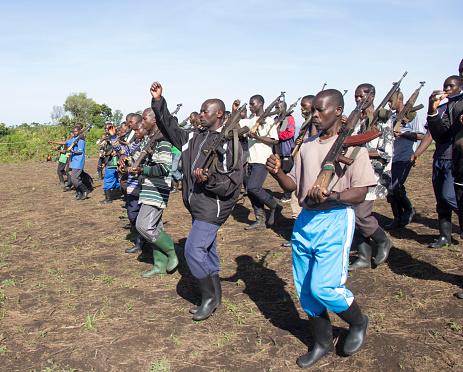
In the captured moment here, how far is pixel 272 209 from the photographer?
7.50m

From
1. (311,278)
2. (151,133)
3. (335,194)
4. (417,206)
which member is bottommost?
(417,206)

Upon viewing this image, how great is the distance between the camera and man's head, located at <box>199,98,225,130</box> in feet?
13.8

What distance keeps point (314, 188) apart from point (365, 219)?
2.45 metres

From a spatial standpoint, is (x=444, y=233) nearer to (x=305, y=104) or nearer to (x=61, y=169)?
(x=305, y=104)

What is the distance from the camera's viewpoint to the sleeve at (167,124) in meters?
3.93

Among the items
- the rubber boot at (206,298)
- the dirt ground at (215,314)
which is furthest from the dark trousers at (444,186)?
the rubber boot at (206,298)

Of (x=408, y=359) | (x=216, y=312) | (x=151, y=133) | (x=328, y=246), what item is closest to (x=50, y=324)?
(x=216, y=312)

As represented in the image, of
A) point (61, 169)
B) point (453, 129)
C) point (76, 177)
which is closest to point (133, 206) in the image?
point (453, 129)

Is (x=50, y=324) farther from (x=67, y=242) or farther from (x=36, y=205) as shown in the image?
(x=36, y=205)

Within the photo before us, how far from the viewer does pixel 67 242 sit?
23.0 feet

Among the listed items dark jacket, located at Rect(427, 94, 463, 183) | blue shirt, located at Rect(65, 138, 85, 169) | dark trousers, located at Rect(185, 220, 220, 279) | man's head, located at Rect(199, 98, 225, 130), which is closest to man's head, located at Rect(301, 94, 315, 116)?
dark jacket, located at Rect(427, 94, 463, 183)

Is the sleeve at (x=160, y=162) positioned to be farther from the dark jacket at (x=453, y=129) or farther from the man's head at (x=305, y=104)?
the man's head at (x=305, y=104)

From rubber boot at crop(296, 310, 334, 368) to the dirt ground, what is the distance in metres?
0.08

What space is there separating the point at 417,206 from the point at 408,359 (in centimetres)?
577
